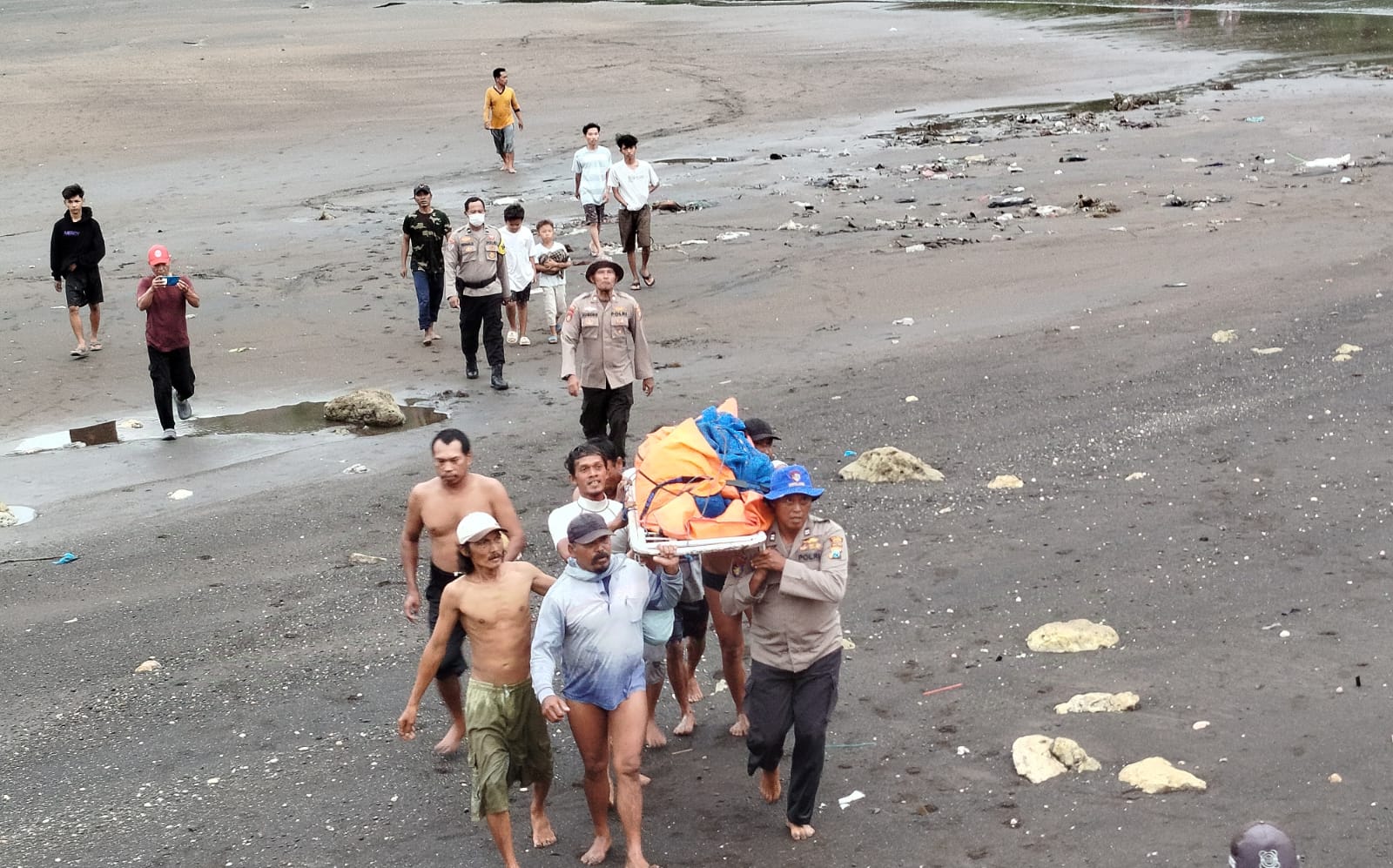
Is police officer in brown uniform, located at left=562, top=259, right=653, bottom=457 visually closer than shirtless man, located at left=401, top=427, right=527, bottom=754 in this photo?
No

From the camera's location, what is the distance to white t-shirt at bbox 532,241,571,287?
14078mm

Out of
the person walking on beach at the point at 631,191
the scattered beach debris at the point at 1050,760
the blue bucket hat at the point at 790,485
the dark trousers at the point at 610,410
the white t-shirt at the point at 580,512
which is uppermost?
the person walking on beach at the point at 631,191

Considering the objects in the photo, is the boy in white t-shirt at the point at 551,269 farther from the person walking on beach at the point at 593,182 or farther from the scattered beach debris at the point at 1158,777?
the scattered beach debris at the point at 1158,777

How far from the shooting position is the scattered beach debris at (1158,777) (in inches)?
235

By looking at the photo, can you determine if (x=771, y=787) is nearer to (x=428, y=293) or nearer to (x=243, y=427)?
(x=243, y=427)

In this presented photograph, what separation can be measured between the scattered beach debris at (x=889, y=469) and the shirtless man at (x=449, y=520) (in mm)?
3804

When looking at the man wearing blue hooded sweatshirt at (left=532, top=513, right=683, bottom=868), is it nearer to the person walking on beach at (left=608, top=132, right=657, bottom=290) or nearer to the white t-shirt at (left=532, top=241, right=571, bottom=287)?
the white t-shirt at (left=532, top=241, right=571, bottom=287)

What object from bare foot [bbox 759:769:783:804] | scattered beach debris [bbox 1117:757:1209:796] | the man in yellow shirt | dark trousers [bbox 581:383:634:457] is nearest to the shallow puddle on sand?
dark trousers [bbox 581:383:634:457]

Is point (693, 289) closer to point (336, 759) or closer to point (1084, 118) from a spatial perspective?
point (336, 759)

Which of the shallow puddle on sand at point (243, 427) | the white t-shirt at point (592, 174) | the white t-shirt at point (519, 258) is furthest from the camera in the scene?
the white t-shirt at point (592, 174)

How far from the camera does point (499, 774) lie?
229 inches

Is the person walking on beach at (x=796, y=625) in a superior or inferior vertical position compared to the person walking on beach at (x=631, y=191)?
inferior

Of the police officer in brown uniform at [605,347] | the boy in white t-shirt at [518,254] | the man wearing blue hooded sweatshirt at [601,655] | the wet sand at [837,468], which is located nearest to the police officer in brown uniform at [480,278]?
the boy in white t-shirt at [518,254]

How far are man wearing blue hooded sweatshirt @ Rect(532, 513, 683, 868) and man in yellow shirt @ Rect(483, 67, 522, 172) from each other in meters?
17.3
